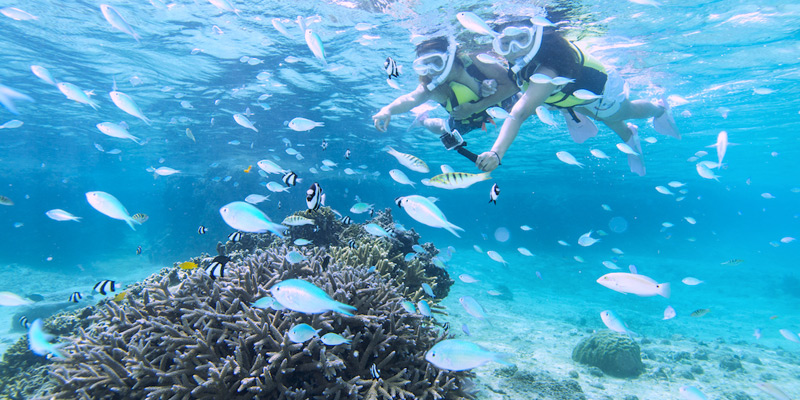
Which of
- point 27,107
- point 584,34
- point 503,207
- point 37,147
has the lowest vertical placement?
point 503,207

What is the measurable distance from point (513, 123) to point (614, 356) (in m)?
8.39

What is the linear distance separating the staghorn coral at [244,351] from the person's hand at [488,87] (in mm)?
4035

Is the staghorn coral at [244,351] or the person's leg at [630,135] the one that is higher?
the person's leg at [630,135]

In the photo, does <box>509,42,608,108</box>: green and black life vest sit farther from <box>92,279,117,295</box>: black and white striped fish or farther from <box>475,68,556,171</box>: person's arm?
<box>92,279,117,295</box>: black and white striped fish

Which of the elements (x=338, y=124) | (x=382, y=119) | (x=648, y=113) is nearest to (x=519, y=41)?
(x=382, y=119)

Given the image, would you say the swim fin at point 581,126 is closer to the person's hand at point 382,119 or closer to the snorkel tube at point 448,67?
the snorkel tube at point 448,67

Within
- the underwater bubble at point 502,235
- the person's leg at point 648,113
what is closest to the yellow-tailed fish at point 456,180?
the person's leg at point 648,113

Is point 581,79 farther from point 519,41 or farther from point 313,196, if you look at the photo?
point 313,196

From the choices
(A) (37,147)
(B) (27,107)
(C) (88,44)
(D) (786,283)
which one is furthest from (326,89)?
(D) (786,283)

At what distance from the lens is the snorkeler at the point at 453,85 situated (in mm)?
5562

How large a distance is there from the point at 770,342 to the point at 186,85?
3383cm

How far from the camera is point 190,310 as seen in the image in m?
3.73

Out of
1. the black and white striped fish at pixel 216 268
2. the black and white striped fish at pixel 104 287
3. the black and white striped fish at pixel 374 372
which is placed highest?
the black and white striped fish at pixel 216 268

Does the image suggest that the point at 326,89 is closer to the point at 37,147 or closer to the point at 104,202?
the point at 104,202
